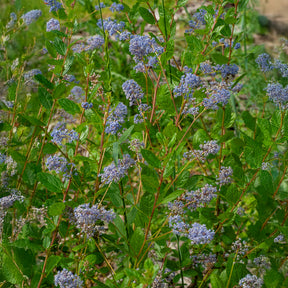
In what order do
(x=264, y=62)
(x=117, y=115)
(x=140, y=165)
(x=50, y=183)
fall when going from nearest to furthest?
1. (x=140, y=165)
2. (x=117, y=115)
3. (x=50, y=183)
4. (x=264, y=62)

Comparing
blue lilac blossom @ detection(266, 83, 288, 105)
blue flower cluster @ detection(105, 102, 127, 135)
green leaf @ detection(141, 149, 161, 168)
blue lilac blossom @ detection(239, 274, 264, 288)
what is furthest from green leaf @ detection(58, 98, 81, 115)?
blue lilac blossom @ detection(239, 274, 264, 288)

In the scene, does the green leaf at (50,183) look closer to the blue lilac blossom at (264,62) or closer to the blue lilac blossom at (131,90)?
the blue lilac blossom at (131,90)

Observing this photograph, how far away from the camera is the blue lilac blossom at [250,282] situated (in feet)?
4.33

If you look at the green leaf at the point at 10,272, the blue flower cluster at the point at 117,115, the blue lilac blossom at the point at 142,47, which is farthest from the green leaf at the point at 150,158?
the green leaf at the point at 10,272

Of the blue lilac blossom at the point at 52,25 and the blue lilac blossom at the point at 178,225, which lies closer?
the blue lilac blossom at the point at 178,225

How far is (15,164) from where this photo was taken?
67.2 inches

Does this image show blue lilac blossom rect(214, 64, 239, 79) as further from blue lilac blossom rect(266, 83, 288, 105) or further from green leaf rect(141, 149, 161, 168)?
green leaf rect(141, 149, 161, 168)

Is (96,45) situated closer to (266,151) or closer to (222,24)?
(222,24)

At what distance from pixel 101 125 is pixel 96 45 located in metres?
0.48

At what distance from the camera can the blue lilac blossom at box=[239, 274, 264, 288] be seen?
132 cm

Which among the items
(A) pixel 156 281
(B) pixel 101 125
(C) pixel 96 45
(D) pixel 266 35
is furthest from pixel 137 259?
(D) pixel 266 35

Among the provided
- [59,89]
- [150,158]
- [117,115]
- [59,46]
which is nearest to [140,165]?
[150,158]

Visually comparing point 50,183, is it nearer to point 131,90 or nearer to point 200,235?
point 131,90

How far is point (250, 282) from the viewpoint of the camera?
136 centimetres
